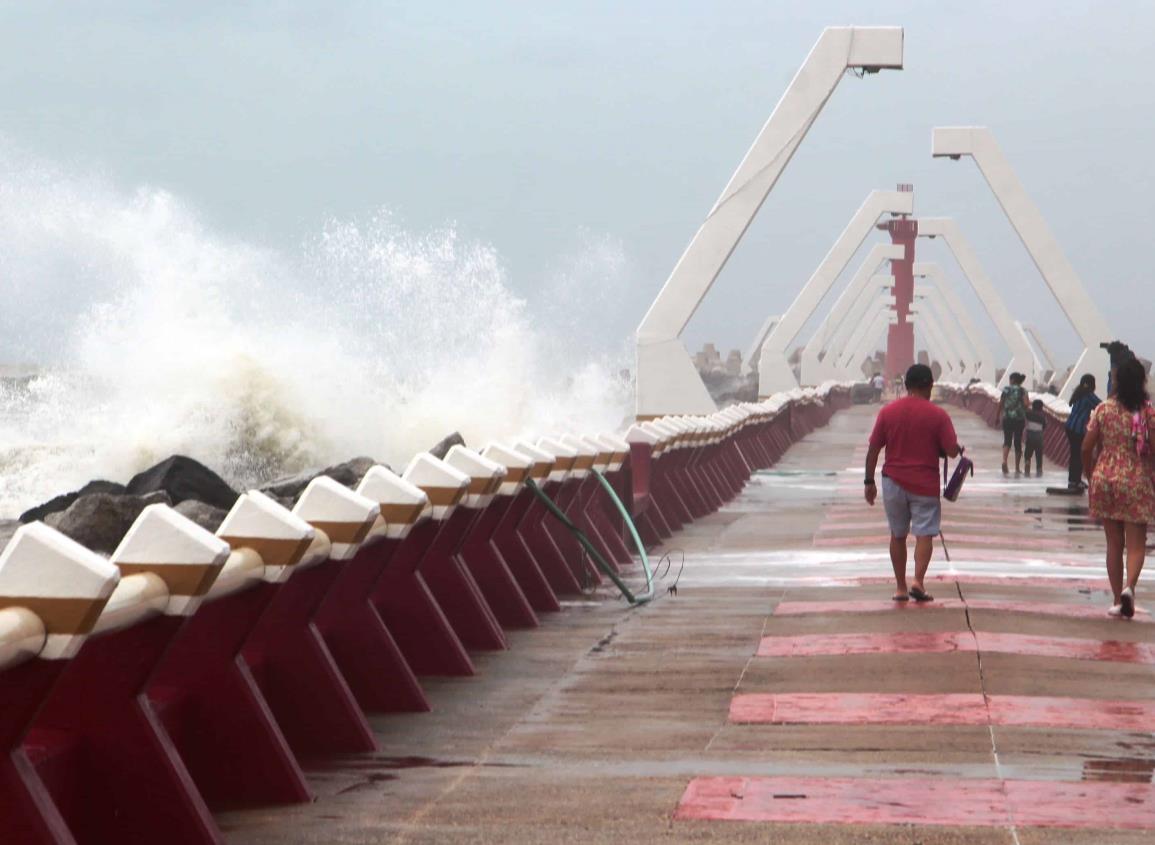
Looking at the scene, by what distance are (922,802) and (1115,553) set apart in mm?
6760

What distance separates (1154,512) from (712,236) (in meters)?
26.9

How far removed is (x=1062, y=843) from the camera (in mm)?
7082

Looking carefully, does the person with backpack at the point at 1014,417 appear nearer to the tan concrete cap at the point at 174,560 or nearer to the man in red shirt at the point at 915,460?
the man in red shirt at the point at 915,460

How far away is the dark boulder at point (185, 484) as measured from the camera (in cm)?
2828

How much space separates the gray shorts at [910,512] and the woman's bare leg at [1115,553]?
4.37 ft

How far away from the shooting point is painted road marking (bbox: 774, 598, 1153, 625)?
14047 mm

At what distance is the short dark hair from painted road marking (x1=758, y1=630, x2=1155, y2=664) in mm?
2715

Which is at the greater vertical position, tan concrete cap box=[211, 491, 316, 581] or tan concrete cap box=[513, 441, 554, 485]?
tan concrete cap box=[211, 491, 316, 581]

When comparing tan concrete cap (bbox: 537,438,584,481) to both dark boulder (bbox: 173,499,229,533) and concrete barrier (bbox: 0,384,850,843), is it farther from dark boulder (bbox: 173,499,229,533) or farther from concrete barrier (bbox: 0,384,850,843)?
dark boulder (bbox: 173,499,229,533)

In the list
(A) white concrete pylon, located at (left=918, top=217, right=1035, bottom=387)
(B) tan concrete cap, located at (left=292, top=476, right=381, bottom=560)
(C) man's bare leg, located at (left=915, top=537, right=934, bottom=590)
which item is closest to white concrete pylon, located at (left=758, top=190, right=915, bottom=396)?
(A) white concrete pylon, located at (left=918, top=217, right=1035, bottom=387)

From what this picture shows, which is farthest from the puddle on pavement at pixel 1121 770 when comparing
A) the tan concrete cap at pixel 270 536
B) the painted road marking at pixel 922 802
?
the tan concrete cap at pixel 270 536

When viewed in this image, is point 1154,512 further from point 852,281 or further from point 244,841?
point 852,281

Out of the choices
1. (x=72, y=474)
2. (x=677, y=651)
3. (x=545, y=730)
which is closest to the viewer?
(x=545, y=730)

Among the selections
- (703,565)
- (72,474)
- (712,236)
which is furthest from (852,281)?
(703,565)
